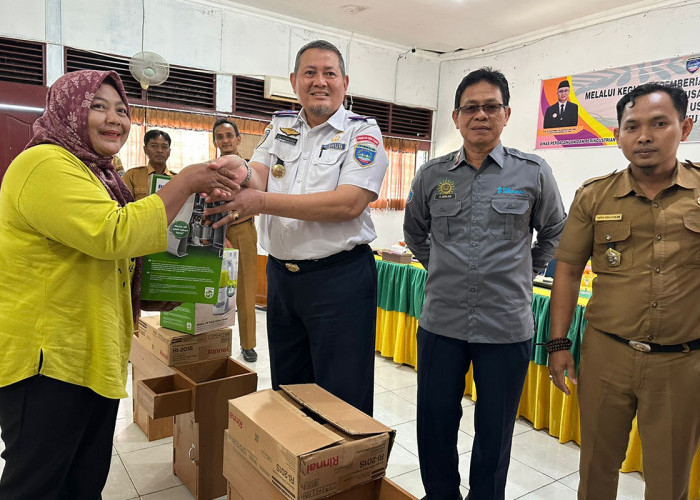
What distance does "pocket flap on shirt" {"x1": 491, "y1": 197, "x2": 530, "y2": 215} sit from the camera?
175 centimetres

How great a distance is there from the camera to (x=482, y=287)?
1.77 m

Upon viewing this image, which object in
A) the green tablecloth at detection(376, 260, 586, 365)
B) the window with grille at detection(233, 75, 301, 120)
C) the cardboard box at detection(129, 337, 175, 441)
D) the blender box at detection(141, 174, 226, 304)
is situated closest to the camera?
the blender box at detection(141, 174, 226, 304)

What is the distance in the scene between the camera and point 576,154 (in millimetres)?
5492

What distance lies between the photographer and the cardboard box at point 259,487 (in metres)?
1.24

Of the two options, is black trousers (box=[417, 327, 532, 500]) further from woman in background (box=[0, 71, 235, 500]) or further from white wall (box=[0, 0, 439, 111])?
white wall (box=[0, 0, 439, 111])

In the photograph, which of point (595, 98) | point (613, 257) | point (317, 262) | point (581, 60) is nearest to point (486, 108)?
point (613, 257)

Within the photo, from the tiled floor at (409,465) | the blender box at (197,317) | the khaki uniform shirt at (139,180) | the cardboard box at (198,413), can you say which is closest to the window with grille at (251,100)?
the khaki uniform shirt at (139,180)

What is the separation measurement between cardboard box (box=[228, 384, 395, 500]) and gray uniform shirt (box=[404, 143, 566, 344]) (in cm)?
61

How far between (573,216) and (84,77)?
1603 millimetres

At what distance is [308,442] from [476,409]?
0.87 m

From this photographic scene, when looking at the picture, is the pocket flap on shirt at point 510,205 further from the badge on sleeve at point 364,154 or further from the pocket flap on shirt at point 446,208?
the badge on sleeve at point 364,154

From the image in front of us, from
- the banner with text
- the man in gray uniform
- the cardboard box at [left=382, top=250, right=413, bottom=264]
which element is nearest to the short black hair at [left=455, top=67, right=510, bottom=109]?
the man in gray uniform

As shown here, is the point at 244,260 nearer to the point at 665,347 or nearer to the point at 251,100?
the point at 251,100

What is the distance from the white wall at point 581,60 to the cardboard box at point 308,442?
15.6ft
